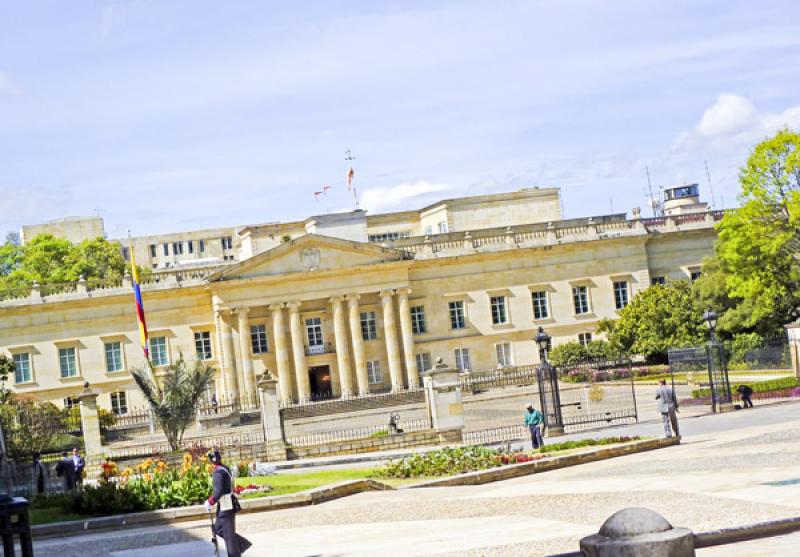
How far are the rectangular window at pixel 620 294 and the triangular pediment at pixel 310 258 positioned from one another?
494 inches

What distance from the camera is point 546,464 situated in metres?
27.3

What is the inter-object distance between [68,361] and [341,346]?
14.1 m

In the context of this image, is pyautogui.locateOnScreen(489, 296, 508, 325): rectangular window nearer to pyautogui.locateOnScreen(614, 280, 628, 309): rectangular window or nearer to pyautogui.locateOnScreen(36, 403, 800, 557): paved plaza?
pyautogui.locateOnScreen(614, 280, 628, 309): rectangular window

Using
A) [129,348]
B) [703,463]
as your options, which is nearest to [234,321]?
[129,348]

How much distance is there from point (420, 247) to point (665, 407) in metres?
42.6

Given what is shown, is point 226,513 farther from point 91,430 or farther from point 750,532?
point 91,430

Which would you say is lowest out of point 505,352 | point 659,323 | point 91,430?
point 91,430

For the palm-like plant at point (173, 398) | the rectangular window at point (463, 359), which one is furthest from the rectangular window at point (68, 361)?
the palm-like plant at point (173, 398)

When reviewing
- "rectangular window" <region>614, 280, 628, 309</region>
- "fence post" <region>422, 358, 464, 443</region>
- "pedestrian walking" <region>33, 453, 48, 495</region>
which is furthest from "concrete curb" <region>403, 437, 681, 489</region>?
"rectangular window" <region>614, 280, 628, 309</region>

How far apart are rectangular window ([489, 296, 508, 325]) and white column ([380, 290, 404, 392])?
5722mm

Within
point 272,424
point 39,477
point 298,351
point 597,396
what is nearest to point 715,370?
point 597,396

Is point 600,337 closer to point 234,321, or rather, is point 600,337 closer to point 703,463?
point 234,321

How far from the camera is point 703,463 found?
78.5 feet

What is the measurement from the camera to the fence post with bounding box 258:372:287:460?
1412 inches
